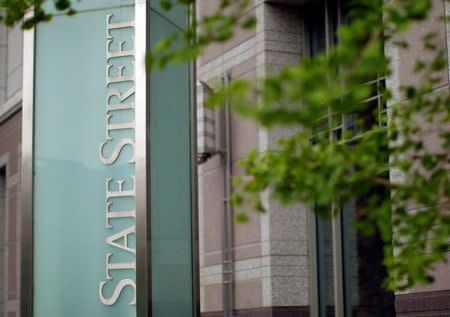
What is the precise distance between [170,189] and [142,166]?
0.44 metres

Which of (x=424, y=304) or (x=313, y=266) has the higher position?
(x=313, y=266)

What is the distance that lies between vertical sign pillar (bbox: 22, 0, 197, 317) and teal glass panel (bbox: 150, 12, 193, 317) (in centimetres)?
1

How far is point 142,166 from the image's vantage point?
7480 mm

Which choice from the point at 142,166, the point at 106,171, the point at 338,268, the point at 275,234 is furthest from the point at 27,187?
the point at 338,268

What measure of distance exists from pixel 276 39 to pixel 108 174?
4.40m

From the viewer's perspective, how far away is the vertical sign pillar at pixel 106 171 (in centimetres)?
746

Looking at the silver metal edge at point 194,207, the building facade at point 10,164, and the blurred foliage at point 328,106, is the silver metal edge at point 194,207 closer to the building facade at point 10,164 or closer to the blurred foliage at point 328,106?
the blurred foliage at point 328,106

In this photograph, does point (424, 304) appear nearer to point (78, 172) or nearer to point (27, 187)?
point (78, 172)

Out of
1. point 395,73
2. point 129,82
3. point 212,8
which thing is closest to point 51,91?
point 129,82

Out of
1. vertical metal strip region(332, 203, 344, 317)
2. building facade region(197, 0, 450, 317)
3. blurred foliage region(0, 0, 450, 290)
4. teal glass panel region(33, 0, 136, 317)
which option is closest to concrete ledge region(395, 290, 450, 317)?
building facade region(197, 0, 450, 317)

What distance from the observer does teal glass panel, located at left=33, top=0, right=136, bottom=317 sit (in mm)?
7508

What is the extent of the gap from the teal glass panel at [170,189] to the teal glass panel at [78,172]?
0.75ft

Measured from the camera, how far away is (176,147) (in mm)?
7914

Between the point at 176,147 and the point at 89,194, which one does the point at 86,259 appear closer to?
the point at 89,194
